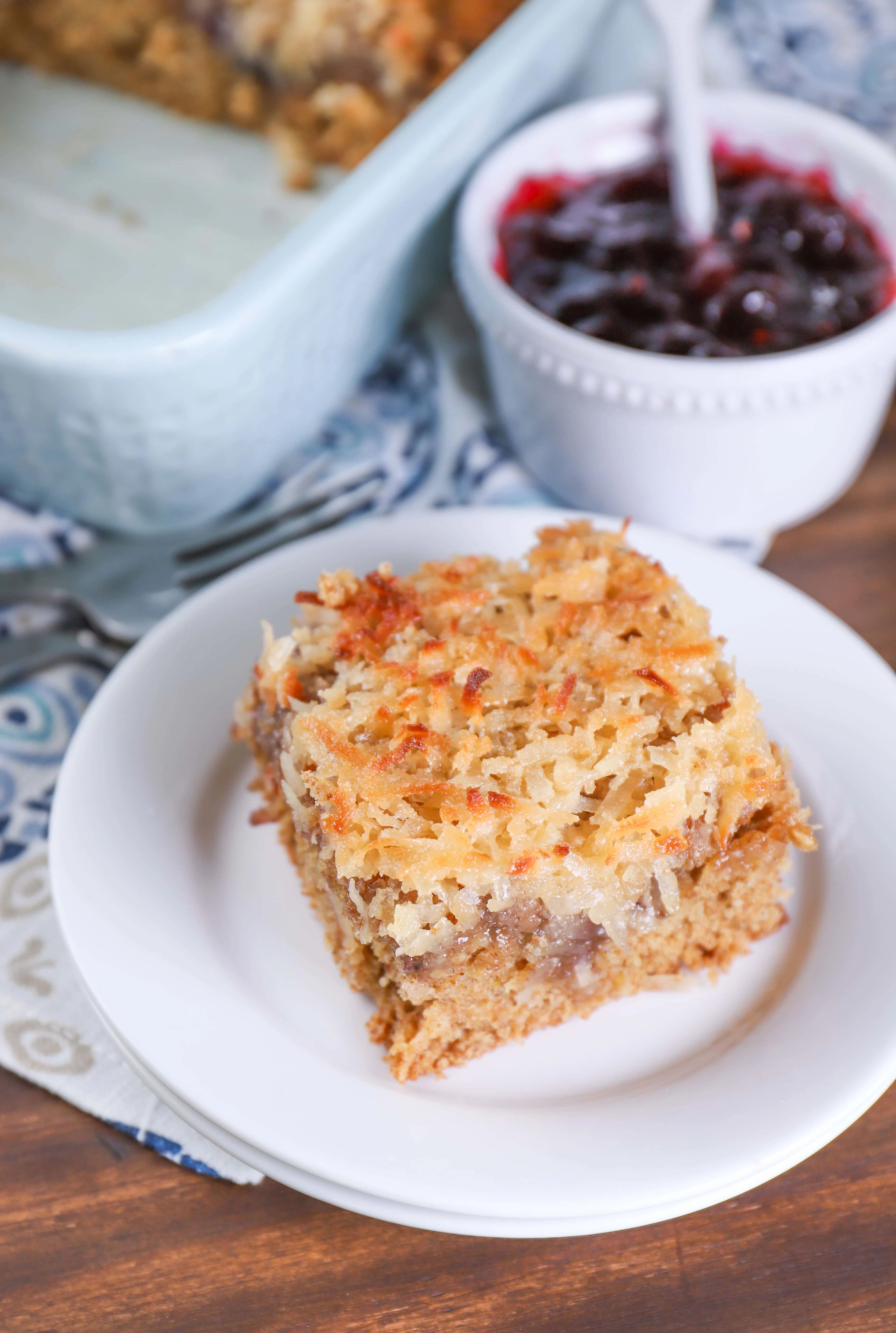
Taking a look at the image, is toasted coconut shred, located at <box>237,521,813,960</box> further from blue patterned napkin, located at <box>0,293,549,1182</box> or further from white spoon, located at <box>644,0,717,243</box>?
white spoon, located at <box>644,0,717,243</box>

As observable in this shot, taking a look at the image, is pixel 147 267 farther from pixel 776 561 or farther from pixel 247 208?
pixel 776 561

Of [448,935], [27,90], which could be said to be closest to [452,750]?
[448,935]

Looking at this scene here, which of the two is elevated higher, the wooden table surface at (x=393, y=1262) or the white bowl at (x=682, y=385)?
the white bowl at (x=682, y=385)

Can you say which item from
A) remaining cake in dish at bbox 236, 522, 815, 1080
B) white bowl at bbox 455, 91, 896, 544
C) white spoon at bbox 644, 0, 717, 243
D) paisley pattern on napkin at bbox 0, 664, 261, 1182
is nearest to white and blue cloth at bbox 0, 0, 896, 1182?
paisley pattern on napkin at bbox 0, 664, 261, 1182

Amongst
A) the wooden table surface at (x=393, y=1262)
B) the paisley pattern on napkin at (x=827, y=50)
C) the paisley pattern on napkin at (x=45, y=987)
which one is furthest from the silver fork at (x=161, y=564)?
the paisley pattern on napkin at (x=827, y=50)

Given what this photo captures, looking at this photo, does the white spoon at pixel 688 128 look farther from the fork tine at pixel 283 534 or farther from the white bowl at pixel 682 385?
the fork tine at pixel 283 534

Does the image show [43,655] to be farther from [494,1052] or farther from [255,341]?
[494,1052]
